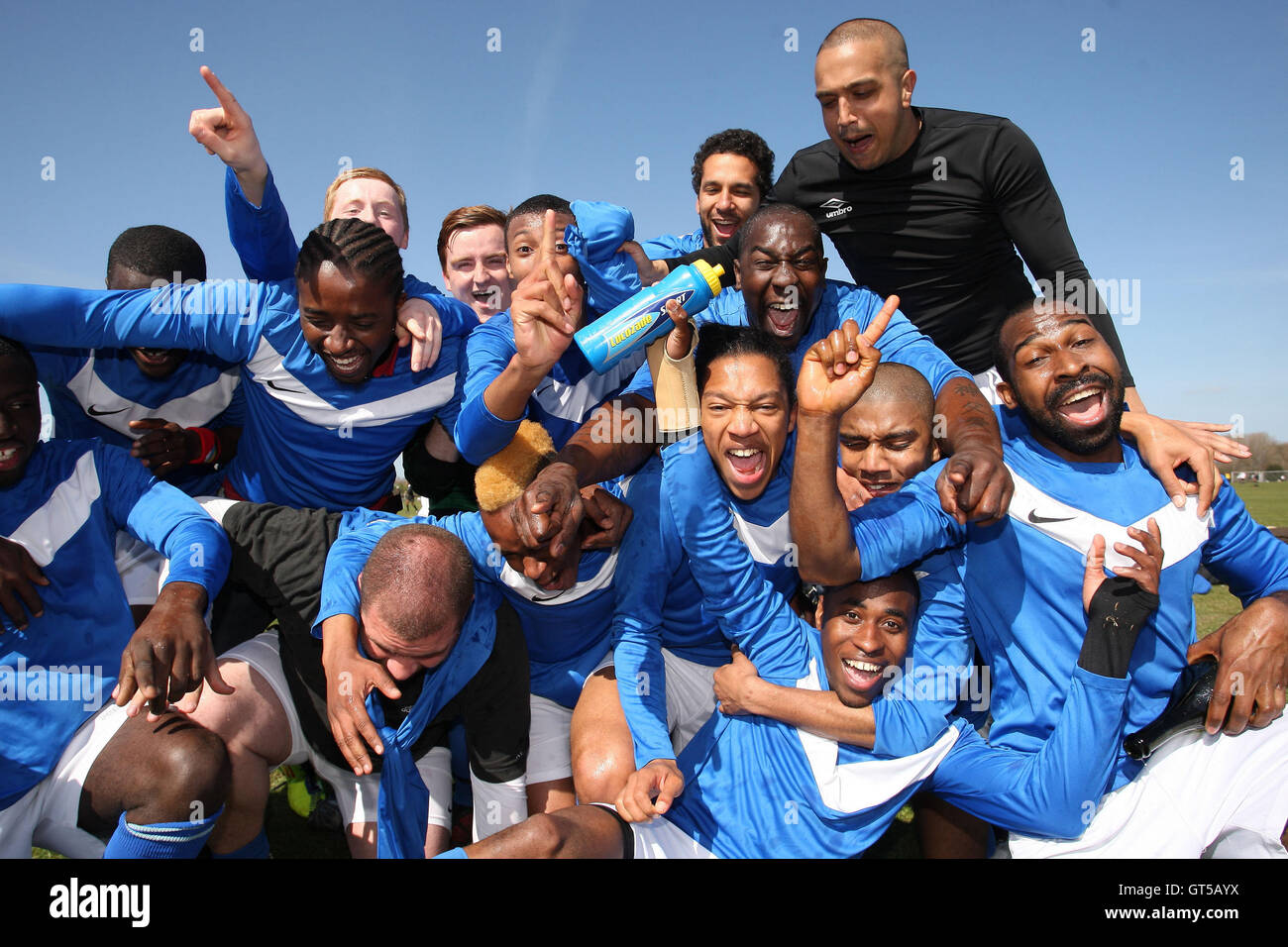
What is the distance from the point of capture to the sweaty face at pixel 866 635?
10.8ft

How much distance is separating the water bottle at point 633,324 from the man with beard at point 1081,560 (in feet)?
2.55

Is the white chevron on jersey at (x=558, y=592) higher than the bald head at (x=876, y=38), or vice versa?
the bald head at (x=876, y=38)

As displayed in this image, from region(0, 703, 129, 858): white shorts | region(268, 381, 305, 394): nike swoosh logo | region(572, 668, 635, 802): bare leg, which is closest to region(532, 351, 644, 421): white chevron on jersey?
region(268, 381, 305, 394): nike swoosh logo

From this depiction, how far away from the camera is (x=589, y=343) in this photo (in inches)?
137

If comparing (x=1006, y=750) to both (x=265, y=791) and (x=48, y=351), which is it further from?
(x=48, y=351)

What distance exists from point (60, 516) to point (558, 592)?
209 cm

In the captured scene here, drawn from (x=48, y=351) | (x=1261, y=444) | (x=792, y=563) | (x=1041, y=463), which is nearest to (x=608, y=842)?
(x=792, y=563)

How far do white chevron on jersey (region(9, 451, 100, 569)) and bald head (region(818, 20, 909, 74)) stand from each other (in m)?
4.23

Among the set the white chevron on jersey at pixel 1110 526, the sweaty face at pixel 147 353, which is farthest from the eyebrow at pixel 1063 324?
the sweaty face at pixel 147 353

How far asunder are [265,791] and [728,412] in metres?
2.57

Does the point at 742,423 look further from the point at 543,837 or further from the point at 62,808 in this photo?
the point at 62,808

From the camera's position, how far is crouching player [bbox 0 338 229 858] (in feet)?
10.1

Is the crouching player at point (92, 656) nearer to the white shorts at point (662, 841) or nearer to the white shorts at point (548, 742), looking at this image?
the white shorts at point (548, 742)

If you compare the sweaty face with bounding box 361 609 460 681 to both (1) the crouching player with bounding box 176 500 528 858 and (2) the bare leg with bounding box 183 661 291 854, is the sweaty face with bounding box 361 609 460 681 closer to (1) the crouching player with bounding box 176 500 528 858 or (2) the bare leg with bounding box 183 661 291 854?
(1) the crouching player with bounding box 176 500 528 858
